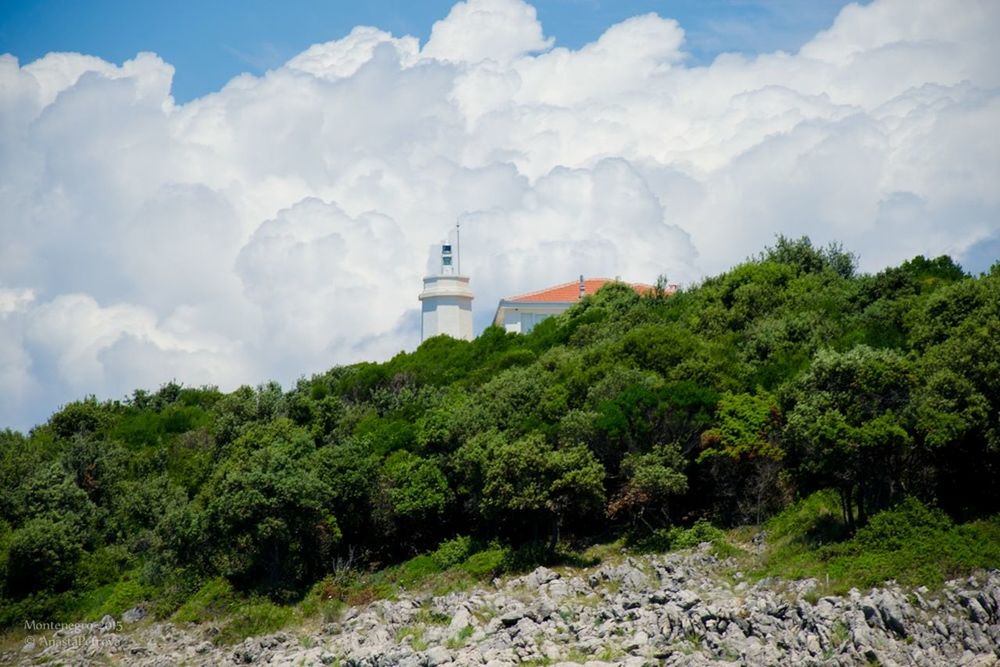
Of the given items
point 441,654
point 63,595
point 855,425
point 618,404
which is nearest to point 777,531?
point 855,425

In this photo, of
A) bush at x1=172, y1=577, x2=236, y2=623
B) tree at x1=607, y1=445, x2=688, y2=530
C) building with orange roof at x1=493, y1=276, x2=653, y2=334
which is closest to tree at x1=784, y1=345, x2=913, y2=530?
tree at x1=607, y1=445, x2=688, y2=530

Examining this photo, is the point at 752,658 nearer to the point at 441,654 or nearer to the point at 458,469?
the point at 441,654

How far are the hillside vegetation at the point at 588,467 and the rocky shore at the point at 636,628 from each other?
1.52m

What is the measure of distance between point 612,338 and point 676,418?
13332mm

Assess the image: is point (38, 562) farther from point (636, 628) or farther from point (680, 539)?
point (636, 628)

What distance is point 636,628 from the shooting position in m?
30.9

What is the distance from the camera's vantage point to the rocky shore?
28.2 metres

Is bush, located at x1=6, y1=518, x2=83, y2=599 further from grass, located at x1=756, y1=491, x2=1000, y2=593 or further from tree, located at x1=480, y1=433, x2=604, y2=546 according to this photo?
grass, located at x1=756, y1=491, x2=1000, y2=593

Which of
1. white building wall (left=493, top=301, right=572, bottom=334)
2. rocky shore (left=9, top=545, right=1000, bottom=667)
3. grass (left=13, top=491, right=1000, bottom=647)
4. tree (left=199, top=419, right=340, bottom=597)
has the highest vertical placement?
white building wall (left=493, top=301, right=572, bottom=334)

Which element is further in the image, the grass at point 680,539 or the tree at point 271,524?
the tree at point 271,524

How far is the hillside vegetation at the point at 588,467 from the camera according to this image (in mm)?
34156

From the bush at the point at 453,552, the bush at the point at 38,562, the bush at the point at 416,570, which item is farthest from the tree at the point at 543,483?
the bush at the point at 38,562

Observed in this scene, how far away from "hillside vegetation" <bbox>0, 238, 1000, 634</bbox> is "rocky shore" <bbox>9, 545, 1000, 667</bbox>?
1.52m

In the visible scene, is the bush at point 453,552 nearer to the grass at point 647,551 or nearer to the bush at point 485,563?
the grass at point 647,551
